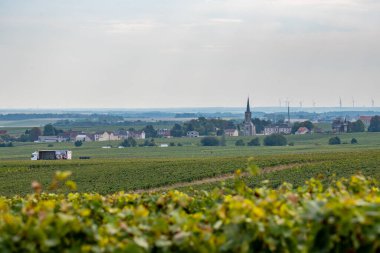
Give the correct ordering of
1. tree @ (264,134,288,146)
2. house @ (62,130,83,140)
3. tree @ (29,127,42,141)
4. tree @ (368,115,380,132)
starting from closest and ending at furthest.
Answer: tree @ (264,134,288,146) < tree @ (368,115,380,132) < tree @ (29,127,42,141) < house @ (62,130,83,140)

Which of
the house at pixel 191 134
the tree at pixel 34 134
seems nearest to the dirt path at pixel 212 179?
the house at pixel 191 134

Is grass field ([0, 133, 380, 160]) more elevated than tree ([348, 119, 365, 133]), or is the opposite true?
tree ([348, 119, 365, 133])

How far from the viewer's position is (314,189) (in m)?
8.31

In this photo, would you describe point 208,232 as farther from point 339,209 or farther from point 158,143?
point 158,143

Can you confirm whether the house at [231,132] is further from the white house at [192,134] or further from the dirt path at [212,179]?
the dirt path at [212,179]

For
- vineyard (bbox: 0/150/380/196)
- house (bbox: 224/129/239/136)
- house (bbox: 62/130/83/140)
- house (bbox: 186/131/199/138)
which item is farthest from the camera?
house (bbox: 62/130/83/140)

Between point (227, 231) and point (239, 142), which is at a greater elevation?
point (227, 231)

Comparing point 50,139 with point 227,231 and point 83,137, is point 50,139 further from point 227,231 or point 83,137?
point 227,231

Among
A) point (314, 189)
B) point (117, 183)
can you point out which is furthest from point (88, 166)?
point (314, 189)

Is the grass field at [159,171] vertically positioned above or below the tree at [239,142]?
above

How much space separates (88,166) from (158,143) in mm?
89105

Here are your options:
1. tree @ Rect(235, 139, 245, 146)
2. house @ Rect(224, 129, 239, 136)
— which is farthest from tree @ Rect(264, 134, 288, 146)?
house @ Rect(224, 129, 239, 136)

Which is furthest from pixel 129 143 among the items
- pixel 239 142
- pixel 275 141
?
pixel 275 141

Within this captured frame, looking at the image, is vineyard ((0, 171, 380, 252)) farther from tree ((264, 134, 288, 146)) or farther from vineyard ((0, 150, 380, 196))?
tree ((264, 134, 288, 146))
